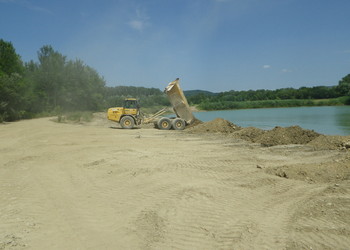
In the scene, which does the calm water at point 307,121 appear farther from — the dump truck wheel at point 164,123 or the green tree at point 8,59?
the green tree at point 8,59

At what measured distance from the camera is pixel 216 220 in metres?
4.26

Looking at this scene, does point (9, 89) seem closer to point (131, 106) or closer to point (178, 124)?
point (131, 106)

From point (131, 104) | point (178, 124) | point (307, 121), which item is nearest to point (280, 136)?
point (178, 124)

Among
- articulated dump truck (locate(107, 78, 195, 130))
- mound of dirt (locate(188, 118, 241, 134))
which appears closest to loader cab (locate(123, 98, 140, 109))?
articulated dump truck (locate(107, 78, 195, 130))

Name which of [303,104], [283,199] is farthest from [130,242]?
[303,104]

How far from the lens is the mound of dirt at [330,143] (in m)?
9.75

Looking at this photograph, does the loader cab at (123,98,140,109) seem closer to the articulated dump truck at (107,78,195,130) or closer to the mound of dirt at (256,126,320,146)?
the articulated dump truck at (107,78,195,130)

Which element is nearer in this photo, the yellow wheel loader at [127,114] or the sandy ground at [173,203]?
the sandy ground at [173,203]

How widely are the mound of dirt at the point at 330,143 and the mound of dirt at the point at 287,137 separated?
61 cm

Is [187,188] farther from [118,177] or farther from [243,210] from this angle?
[118,177]

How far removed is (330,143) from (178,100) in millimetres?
10291

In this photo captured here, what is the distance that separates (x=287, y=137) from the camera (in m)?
11.5

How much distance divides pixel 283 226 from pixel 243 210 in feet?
2.43

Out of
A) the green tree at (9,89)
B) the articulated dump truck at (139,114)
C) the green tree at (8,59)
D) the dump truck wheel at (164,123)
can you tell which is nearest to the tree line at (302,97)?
the green tree at (8,59)
